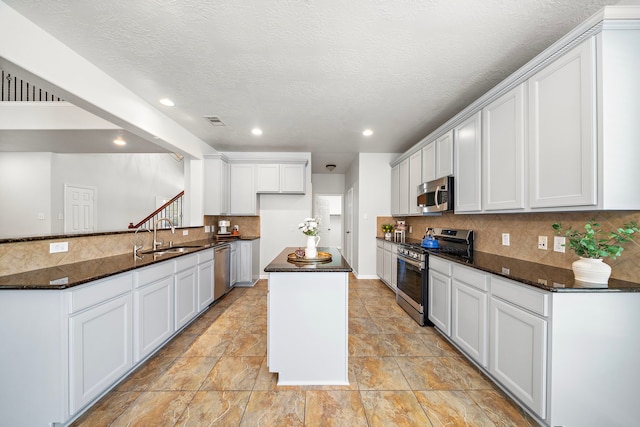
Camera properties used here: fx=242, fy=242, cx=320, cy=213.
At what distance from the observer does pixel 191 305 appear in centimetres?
294

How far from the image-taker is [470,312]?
7.03 feet

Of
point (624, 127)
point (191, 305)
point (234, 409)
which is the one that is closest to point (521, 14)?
point (624, 127)

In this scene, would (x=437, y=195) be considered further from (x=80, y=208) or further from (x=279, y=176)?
(x=80, y=208)

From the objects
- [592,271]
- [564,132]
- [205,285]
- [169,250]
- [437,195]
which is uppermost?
[564,132]

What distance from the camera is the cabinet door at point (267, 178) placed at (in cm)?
481

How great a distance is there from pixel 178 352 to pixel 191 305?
0.63m

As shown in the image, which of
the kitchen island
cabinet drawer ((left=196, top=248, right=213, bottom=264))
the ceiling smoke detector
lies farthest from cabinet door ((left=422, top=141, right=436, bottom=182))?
cabinet drawer ((left=196, top=248, right=213, bottom=264))

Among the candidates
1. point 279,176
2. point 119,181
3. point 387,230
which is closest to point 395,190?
point 387,230

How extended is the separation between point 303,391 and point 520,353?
5.06 feet

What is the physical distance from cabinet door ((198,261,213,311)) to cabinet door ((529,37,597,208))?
356cm

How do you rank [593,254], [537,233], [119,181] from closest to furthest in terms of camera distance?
1. [593,254]
2. [537,233]
3. [119,181]

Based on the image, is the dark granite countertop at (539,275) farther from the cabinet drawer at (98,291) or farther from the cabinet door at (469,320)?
the cabinet drawer at (98,291)

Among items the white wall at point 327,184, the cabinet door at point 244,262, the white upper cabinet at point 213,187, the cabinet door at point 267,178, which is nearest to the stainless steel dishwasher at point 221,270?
the cabinet door at point 244,262

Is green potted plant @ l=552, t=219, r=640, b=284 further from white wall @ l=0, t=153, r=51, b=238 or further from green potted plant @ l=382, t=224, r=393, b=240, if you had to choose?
white wall @ l=0, t=153, r=51, b=238
